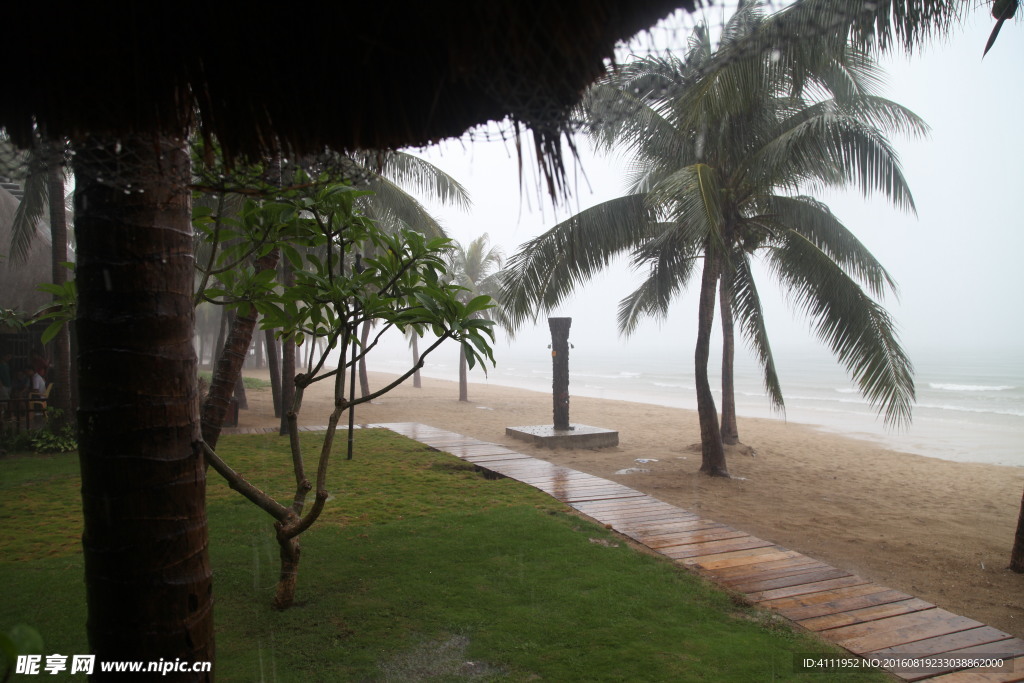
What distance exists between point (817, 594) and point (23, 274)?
1440cm

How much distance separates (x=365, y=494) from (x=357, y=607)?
259 cm

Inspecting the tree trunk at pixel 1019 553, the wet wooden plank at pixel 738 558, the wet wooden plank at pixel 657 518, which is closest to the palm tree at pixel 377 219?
the wet wooden plank at pixel 657 518

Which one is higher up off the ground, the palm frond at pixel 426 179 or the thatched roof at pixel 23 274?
the palm frond at pixel 426 179

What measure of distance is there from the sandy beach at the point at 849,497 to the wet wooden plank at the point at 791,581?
1096 millimetres

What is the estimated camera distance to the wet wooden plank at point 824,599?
11.5ft

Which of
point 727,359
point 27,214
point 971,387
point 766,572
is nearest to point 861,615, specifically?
point 766,572

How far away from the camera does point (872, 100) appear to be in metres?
9.06

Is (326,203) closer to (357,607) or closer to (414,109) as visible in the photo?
(414,109)

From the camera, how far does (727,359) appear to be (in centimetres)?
1150

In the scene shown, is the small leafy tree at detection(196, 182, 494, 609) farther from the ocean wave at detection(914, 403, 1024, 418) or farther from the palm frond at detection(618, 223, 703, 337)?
the ocean wave at detection(914, 403, 1024, 418)

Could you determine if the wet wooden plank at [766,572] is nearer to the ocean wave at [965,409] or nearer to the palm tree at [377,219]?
the palm tree at [377,219]

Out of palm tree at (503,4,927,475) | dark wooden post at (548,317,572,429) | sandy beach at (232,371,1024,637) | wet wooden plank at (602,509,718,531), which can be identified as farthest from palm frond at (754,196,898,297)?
wet wooden plank at (602,509,718,531)

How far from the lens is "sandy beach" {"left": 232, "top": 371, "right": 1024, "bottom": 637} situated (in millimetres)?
5203

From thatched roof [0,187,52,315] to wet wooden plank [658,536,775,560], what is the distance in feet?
40.3
